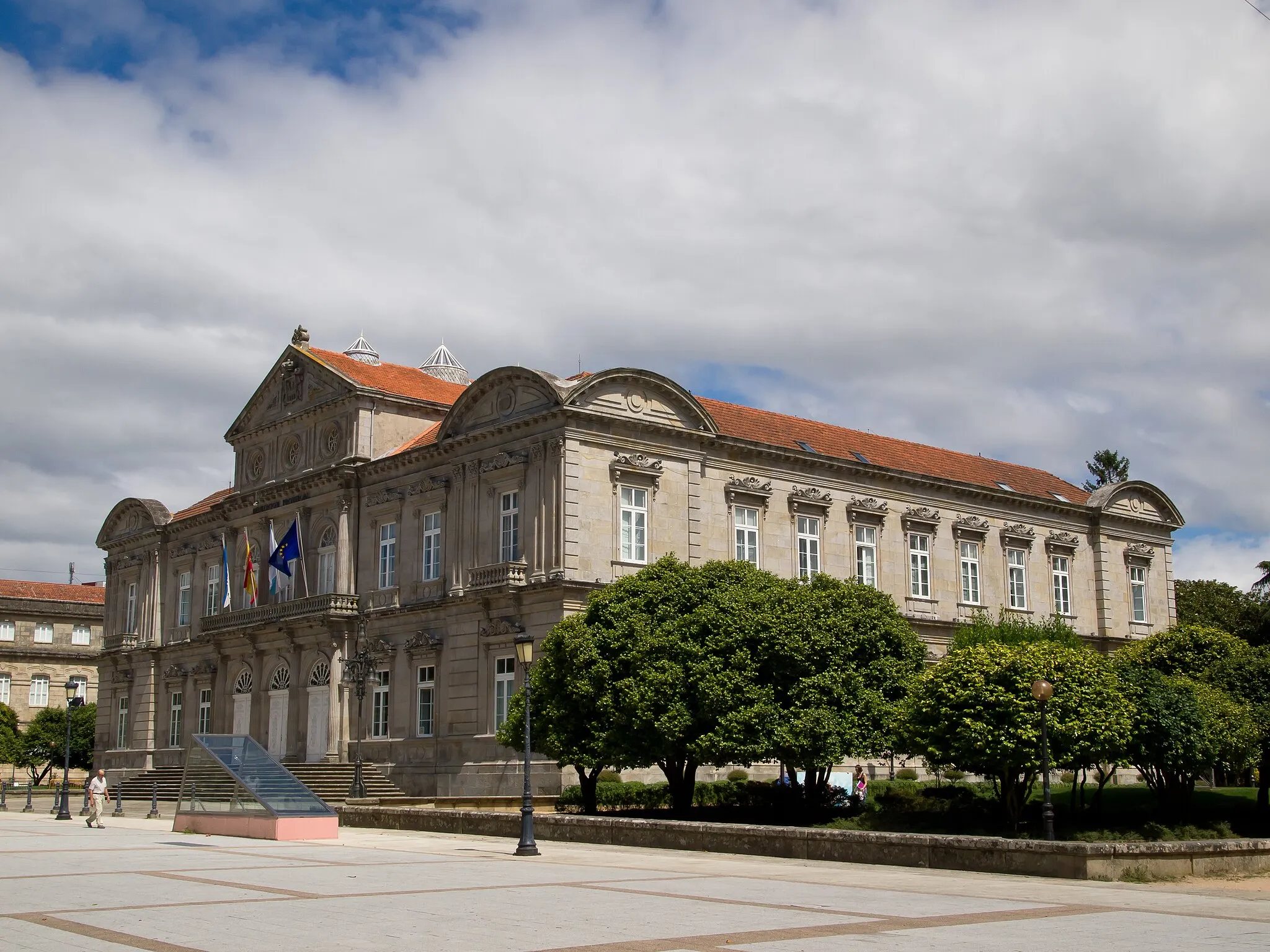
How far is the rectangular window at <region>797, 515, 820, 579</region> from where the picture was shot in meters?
44.0

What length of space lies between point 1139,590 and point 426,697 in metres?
30.8

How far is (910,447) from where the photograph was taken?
173ft

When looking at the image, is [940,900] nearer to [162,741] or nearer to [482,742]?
[482,742]

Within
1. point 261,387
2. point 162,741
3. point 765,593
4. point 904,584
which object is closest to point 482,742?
point 765,593

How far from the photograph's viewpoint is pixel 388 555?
146ft

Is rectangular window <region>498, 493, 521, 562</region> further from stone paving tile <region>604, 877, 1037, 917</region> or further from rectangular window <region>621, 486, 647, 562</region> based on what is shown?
stone paving tile <region>604, 877, 1037, 917</region>

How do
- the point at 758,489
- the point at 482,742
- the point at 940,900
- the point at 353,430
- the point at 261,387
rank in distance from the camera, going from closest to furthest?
the point at 940,900 < the point at 482,742 < the point at 758,489 < the point at 353,430 < the point at 261,387

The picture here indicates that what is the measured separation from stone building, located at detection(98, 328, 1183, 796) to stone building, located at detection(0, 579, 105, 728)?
22085mm

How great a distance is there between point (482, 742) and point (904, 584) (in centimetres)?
1655

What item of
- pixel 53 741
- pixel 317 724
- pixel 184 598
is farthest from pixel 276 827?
pixel 53 741

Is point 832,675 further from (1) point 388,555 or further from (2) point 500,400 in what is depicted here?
(1) point 388,555

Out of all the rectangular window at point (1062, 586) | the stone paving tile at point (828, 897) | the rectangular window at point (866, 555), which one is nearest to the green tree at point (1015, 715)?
the stone paving tile at point (828, 897)

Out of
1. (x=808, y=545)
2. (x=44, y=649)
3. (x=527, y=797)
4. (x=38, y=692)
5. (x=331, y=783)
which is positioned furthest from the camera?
(x=44, y=649)

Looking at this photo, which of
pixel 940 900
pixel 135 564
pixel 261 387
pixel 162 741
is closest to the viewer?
pixel 940 900
